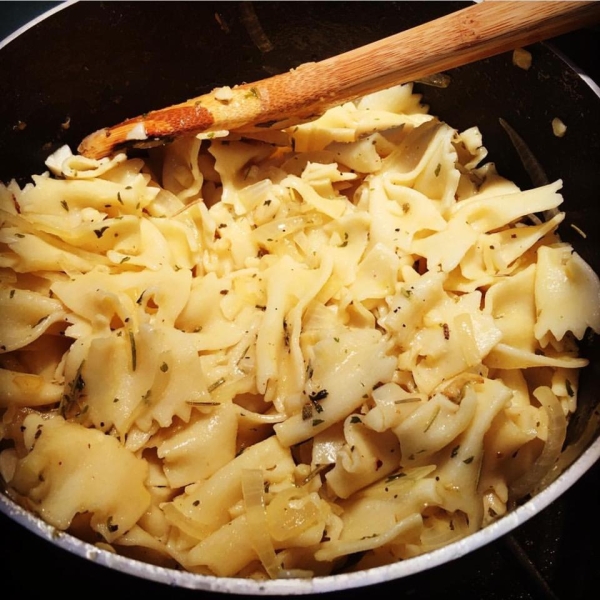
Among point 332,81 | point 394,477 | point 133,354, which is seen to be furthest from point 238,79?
point 394,477

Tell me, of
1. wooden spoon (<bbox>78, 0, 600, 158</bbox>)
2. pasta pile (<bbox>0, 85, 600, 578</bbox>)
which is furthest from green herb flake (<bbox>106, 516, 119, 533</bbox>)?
wooden spoon (<bbox>78, 0, 600, 158</bbox>)

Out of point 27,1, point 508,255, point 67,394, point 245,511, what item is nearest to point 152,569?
point 245,511

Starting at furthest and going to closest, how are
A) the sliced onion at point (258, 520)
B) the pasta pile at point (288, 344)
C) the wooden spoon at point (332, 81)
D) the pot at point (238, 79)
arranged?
the pot at point (238, 79), the wooden spoon at point (332, 81), the pasta pile at point (288, 344), the sliced onion at point (258, 520)

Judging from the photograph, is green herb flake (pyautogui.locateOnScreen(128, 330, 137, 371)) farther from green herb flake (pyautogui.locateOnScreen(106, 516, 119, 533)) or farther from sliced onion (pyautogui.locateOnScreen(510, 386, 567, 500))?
sliced onion (pyautogui.locateOnScreen(510, 386, 567, 500))

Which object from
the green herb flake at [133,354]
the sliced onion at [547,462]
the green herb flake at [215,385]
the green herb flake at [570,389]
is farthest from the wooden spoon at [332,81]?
the sliced onion at [547,462]

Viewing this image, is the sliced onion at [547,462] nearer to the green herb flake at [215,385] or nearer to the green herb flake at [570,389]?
the green herb flake at [570,389]

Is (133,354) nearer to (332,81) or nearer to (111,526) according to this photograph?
(111,526)
